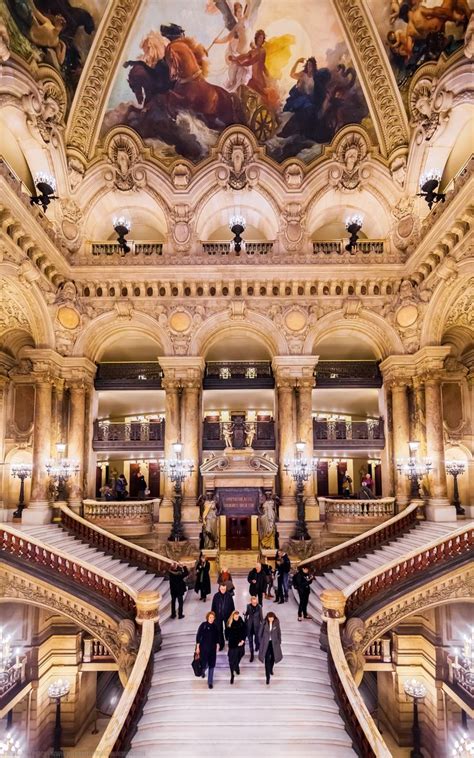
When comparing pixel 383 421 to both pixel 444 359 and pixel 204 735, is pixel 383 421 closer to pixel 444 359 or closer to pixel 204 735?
pixel 444 359

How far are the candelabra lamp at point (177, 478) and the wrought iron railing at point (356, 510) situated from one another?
455 centimetres

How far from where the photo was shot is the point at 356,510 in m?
15.8

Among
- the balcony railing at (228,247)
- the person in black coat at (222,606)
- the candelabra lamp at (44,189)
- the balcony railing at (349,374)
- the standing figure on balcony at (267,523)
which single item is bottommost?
the person in black coat at (222,606)

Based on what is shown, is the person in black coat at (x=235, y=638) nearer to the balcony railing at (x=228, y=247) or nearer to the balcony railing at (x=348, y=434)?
the balcony railing at (x=348, y=434)

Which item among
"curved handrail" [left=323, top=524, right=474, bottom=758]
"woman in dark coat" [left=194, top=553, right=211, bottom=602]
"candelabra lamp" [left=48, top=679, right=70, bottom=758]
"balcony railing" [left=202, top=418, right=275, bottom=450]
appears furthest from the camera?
"balcony railing" [left=202, top=418, right=275, bottom=450]

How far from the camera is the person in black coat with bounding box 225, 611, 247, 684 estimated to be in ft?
28.7

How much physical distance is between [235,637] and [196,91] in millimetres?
16214

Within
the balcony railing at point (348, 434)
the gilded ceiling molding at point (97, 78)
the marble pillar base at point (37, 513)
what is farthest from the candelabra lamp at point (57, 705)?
the gilded ceiling molding at point (97, 78)

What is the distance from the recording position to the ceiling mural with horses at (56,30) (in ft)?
42.5

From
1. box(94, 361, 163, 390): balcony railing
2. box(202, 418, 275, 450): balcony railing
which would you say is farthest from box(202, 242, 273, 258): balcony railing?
box(202, 418, 275, 450): balcony railing

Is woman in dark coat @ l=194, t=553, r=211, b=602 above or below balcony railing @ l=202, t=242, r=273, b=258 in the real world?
below

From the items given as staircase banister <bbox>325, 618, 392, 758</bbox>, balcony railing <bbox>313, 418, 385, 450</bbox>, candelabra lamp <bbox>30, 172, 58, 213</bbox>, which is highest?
candelabra lamp <bbox>30, 172, 58, 213</bbox>

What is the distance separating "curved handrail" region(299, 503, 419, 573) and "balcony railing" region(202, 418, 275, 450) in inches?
160

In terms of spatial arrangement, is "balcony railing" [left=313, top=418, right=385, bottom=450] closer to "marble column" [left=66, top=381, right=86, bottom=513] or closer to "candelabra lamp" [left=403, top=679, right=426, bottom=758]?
"candelabra lamp" [left=403, top=679, right=426, bottom=758]
